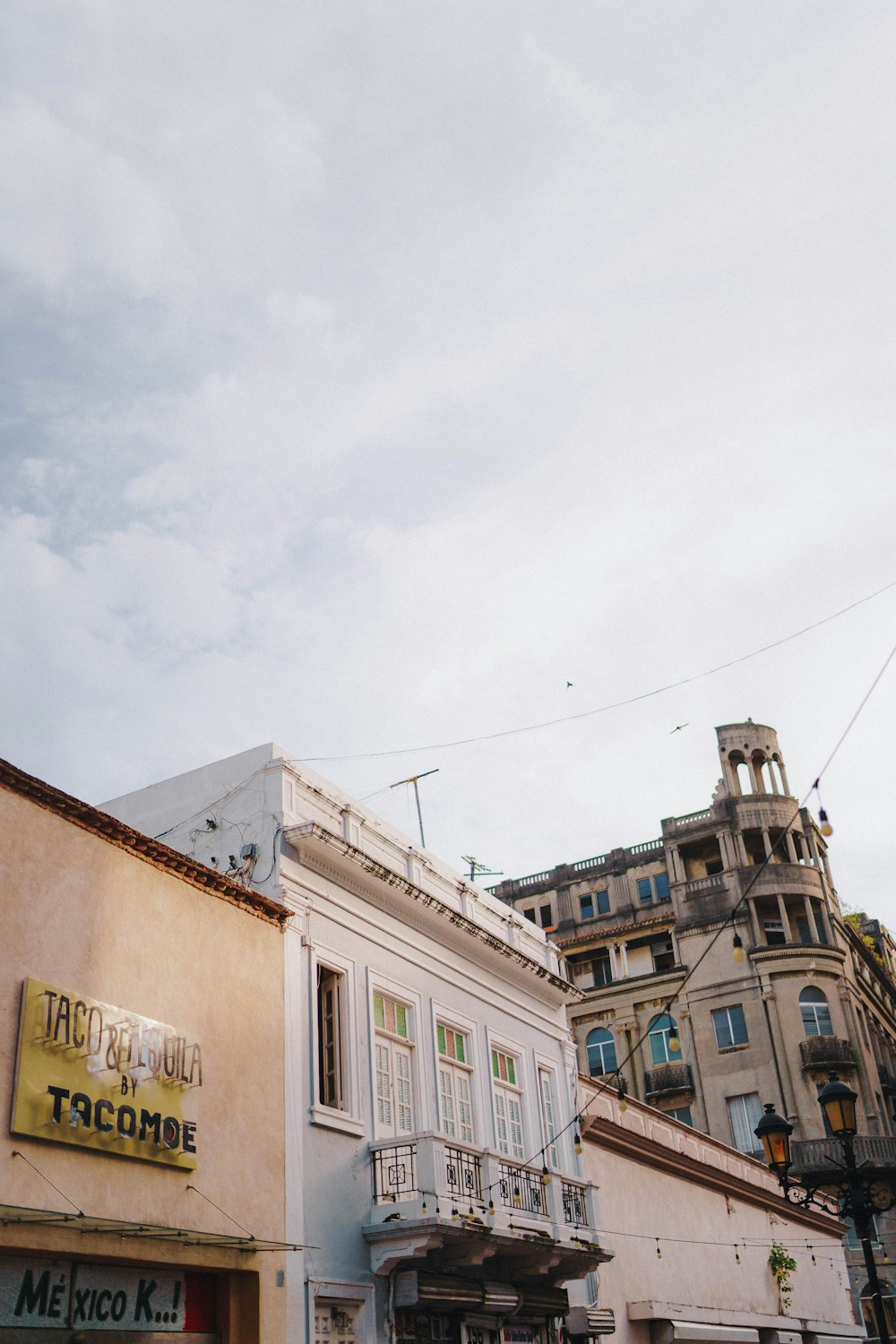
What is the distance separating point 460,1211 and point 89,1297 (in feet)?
16.7

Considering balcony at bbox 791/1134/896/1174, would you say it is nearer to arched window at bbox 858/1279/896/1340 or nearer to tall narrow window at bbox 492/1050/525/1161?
arched window at bbox 858/1279/896/1340

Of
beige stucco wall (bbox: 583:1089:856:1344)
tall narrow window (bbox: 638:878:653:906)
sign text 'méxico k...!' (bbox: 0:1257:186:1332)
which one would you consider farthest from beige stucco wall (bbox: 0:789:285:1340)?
tall narrow window (bbox: 638:878:653:906)

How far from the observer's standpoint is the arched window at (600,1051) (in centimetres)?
4500

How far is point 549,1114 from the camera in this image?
20.3 m

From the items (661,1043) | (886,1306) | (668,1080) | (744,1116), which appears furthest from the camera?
(661,1043)

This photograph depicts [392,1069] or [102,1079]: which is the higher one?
[392,1069]

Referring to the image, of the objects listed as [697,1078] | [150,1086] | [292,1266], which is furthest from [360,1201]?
[697,1078]

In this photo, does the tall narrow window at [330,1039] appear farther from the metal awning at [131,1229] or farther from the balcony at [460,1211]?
the metal awning at [131,1229]

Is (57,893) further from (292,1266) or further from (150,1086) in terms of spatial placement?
(292,1266)

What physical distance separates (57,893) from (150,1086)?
2.06 m

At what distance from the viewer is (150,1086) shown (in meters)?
11.6

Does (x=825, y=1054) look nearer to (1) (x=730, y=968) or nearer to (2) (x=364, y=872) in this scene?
(1) (x=730, y=968)

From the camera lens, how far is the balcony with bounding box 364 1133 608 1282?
554 inches

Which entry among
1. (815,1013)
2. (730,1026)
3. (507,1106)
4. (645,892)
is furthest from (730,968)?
(507,1106)
